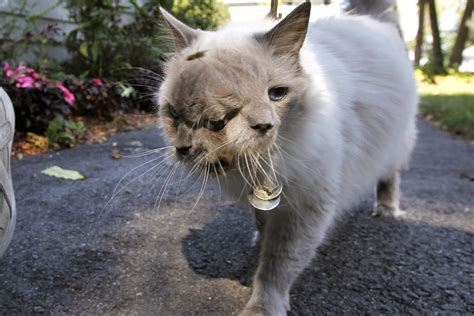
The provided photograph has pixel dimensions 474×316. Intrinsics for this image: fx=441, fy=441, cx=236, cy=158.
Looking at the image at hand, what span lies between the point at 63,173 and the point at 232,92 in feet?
7.55

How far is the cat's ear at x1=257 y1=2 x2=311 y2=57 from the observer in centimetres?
136

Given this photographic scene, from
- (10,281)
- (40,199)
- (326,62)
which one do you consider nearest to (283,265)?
(326,62)

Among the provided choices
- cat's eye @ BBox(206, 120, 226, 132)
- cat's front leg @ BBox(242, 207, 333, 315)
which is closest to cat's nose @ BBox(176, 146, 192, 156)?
cat's eye @ BBox(206, 120, 226, 132)

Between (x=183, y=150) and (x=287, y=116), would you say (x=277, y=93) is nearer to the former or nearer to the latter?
(x=287, y=116)

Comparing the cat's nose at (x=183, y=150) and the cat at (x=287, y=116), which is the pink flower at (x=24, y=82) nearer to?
the cat at (x=287, y=116)

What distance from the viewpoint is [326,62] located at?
1.81 m

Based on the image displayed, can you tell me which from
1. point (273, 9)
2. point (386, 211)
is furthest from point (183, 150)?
point (386, 211)

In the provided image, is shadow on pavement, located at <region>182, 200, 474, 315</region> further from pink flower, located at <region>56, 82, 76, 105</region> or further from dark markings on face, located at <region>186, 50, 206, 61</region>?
pink flower, located at <region>56, 82, 76, 105</region>

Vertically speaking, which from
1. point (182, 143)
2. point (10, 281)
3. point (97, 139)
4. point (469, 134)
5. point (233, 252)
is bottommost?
point (469, 134)

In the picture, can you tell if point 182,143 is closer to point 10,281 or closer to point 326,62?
point 326,62

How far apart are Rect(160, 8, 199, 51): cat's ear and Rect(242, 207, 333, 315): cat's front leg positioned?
72 cm

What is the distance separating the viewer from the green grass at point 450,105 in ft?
20.2

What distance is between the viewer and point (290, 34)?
1412 millimetres

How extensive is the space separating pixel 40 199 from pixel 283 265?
166cm
